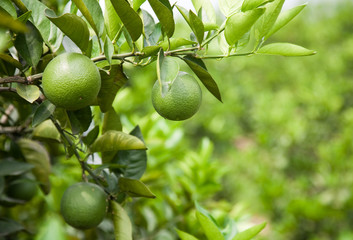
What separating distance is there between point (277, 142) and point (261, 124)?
31 centimetres

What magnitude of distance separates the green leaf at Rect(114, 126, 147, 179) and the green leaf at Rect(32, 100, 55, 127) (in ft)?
0.79

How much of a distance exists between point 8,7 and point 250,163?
120 inches

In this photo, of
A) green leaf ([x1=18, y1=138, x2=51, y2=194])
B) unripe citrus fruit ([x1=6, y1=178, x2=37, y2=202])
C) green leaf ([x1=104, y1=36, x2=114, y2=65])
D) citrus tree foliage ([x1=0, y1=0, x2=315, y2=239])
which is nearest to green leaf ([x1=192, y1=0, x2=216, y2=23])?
citrus tree foliage ([x1=0, y1=0, x2=315, y2=239])

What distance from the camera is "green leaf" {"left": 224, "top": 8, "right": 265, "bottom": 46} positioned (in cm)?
58

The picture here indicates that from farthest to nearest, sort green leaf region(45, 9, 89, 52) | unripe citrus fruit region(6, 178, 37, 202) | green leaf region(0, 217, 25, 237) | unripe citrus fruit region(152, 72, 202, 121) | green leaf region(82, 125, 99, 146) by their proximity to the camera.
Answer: unripe citrus fruit region(6, 178, 37, 202)
green leaf region(0, 217, 25, 237)
green leaf region(82, 125, 99, 146)
unripe citrus fruit region(152, 72, 202, 121)
green leaf region(45, 9, 89, 52)

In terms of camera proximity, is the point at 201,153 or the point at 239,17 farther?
the point at 201,153

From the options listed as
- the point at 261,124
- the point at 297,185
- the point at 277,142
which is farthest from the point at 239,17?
the point at 261,124

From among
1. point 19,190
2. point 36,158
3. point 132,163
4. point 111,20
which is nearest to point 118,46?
point 111,20

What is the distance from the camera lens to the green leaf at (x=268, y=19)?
24.1 inches

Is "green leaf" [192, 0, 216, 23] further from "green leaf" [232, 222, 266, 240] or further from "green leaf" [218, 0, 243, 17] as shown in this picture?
"green leaf" [232, 222, 266, 240]

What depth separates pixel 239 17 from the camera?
0.60 m

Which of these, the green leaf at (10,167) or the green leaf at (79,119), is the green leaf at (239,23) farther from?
the green leaf at (10,167)

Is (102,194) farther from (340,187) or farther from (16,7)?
(340,187)

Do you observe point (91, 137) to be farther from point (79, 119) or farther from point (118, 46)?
point (118, 46)
